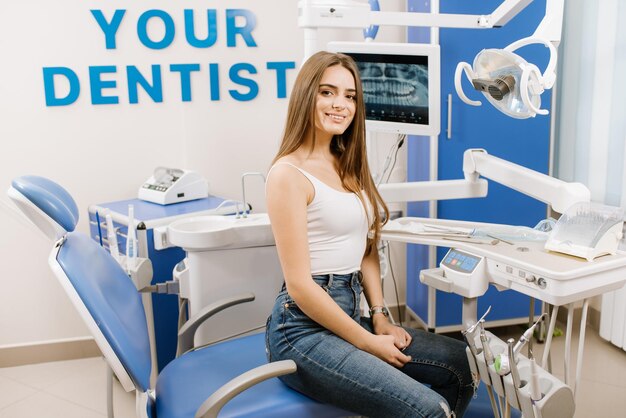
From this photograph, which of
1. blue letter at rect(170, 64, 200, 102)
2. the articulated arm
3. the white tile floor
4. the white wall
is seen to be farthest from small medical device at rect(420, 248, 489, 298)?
blue letter at rect(170, 64, 200, 102)

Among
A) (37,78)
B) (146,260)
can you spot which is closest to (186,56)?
(37,78)

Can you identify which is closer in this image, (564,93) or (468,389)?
(468,389)

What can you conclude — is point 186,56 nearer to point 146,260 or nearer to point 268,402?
point 146,260

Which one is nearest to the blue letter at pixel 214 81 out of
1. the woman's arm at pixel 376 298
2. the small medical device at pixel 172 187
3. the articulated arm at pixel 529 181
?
the small medical device at pixel 172 187

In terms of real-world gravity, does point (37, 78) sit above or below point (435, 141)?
above

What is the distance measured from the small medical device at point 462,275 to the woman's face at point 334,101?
0.52 m

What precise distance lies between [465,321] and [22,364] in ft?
7.01

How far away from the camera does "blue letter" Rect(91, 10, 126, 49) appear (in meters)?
2.74

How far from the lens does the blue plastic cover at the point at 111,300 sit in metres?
1.35

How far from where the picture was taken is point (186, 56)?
9.40 ft

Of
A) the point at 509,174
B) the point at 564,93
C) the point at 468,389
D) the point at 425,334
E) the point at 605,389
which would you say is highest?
the point at 564,93

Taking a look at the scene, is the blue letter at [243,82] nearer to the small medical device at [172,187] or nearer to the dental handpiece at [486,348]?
the small medical device at [172,187]

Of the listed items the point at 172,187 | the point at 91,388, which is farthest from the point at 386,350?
the point at 91,388

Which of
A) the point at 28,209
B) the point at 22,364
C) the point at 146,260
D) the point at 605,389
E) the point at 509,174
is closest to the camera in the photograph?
the point at 28,209
